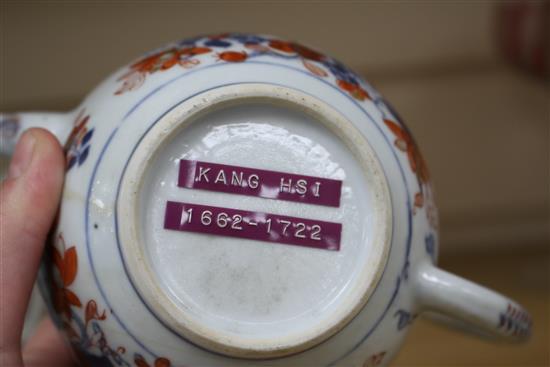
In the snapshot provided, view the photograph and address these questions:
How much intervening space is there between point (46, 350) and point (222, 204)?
0.44 metres

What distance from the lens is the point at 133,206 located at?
58 centimetres

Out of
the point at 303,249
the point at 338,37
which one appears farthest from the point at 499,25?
the point at 303,249

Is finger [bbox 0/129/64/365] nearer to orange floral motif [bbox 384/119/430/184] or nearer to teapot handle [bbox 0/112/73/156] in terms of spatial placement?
teapot handle [bbox 0/112/73/156]

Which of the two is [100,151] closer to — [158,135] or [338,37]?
[158,135]

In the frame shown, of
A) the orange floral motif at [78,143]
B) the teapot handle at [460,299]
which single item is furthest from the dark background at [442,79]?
the orange floral motif at [78,143]

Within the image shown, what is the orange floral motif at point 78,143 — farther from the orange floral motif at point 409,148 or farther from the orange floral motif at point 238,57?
the orange floral motif at point 409,148

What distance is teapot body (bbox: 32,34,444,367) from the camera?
0.59 meters

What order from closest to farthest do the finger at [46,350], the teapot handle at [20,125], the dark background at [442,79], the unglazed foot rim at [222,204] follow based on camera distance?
the unglazed foot rim at [222,204] < the teapot handle at [20,125] < the finger at [46,350] < the dark background at [442,79]

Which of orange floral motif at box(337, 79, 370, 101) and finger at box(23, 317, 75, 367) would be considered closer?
orange floral motif at box(337, 79, 370, 101)

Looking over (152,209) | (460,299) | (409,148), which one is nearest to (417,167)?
(409,148)

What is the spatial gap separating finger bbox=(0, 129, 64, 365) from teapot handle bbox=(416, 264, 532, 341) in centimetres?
36

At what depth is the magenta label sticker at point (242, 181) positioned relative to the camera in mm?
598

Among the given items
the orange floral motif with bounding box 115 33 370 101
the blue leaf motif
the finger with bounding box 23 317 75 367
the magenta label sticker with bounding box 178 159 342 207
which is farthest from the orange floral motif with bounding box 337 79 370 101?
the finger with bounding box 23 317 75 367

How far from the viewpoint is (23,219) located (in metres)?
0.64
